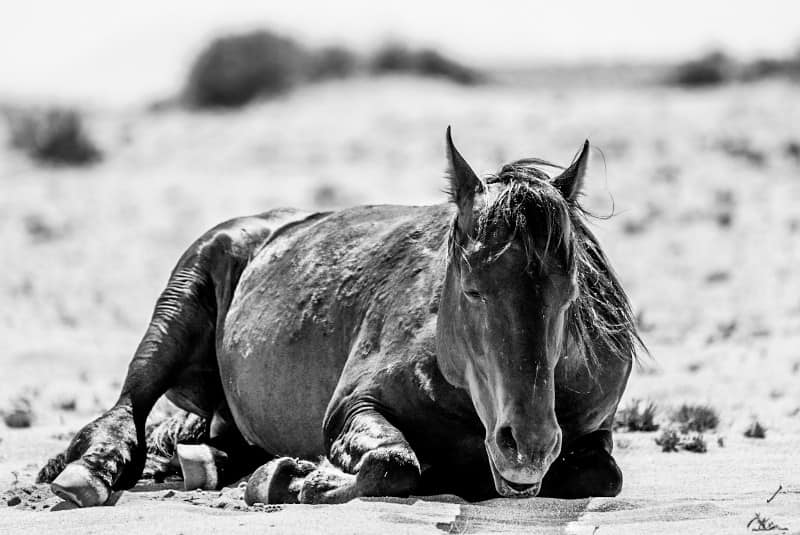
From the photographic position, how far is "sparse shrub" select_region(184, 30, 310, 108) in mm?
33750

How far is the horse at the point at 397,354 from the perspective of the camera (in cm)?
423

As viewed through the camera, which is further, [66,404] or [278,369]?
[66,404]

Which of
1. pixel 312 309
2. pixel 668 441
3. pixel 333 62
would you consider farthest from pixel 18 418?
pixel 333 62

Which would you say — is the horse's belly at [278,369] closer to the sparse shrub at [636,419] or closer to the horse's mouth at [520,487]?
the horse's mouth at [520,487]

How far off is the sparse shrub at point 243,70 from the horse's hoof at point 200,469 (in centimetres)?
2559

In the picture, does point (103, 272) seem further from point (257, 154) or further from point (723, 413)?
point (723, 413)

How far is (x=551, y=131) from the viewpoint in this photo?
2191 cm

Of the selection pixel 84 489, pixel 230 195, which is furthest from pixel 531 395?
pixel 230 195

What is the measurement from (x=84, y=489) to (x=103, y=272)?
10.9 metres

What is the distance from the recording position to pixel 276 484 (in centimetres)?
483

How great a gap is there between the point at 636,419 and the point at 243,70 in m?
29.1

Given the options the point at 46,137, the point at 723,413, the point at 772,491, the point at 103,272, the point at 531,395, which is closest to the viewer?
the point at 531,395

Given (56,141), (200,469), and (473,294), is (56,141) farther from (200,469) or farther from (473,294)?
(473,294)

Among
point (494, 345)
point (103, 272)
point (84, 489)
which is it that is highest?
point (494, 345)
